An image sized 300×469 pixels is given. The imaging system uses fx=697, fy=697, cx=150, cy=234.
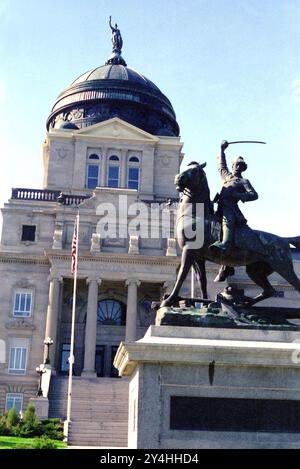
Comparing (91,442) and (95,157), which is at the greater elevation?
(95,157)

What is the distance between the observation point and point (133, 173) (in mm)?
66188

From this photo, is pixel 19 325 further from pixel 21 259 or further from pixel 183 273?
pixel 183 273

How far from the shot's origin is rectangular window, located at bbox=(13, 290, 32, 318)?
178 ft

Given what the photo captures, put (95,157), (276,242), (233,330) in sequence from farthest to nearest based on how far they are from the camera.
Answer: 1. (95,157)
2. (276,242)
3. (233,330)

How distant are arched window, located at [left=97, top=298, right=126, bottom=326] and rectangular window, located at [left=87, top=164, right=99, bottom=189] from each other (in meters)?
12.7

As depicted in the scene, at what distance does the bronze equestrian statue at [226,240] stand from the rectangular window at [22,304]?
140 feet

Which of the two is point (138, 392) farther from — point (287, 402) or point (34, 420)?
point (34, 420)

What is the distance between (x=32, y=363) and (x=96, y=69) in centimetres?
3510

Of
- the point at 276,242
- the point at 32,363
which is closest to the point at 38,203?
the point at 32,363

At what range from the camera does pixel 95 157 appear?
66.1 m

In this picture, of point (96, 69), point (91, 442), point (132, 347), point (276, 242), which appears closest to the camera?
point (132, 347)

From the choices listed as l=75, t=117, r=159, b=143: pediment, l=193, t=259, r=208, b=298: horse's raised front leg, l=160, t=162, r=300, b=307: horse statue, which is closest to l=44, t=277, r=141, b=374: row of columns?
l=75, t=117, r=159, b=143: pediment

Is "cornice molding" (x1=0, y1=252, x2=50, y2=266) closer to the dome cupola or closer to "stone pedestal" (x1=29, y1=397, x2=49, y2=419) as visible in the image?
"stone pedestal" (x1=29, y1=397, x2=49, y2=419)

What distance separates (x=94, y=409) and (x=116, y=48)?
164ft
